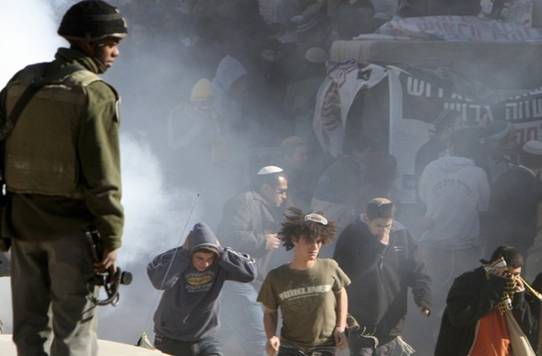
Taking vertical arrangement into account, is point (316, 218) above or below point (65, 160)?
below

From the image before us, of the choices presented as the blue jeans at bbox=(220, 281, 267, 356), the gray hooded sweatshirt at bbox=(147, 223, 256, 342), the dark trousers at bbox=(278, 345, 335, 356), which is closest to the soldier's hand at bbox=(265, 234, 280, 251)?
the blue jeans at bbox=(220, 281, 267, 356)

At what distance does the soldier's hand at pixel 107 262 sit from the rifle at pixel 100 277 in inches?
0.6

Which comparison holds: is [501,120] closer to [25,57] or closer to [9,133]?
[25,57]

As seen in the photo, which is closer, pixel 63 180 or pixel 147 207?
pixel 63 180

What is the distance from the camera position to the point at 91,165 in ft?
15.3

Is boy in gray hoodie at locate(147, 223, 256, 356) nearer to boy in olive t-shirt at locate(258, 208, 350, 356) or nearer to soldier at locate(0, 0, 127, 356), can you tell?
boy in olive t-shirt at locate(258, 208, 350, 356)

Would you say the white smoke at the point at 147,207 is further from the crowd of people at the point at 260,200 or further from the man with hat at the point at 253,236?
the man with hat at the point at 253,236

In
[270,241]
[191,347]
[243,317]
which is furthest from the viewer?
[270,241]

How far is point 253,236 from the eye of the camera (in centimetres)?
974

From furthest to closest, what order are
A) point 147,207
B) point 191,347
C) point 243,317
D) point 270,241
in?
point 147,207
point 270,241
point 243,317
point 191,347

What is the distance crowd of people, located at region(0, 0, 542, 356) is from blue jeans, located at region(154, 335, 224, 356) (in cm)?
1

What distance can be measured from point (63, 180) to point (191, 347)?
3258 millimetres

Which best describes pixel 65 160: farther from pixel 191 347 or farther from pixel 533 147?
pixel 533 147

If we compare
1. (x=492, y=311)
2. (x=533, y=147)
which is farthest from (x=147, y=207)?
(x=492, y=311)
